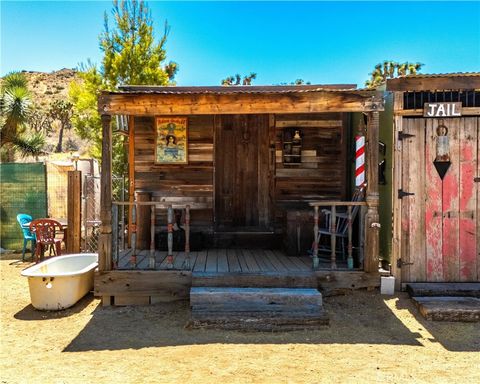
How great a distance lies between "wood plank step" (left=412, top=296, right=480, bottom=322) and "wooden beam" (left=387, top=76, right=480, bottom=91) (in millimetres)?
2929

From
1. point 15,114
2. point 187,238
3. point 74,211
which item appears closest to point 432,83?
point 187,238

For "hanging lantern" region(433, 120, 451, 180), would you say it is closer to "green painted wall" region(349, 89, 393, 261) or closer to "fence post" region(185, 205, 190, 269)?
"green painted wall" region(349, 89, 393, 261)

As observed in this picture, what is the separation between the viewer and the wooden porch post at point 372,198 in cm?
567

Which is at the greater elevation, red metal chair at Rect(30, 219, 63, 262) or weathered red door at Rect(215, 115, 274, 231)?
weathered red door at Rect(215, 115, 274, 231)

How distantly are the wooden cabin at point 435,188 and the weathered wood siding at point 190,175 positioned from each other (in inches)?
127

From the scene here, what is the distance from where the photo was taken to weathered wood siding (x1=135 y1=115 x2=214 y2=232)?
24.8 feet

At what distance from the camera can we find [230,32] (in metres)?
18.1

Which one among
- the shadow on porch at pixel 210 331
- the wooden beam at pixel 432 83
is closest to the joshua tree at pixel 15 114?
the shadow on porch at pixel 210 331

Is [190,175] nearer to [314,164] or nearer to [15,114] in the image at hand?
[314,164]

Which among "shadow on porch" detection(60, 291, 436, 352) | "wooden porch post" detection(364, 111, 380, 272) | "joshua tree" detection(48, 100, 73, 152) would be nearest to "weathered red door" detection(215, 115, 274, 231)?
"wooden porch post" detection(364, 111, 380, 272)

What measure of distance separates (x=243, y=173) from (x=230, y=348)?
12.8 ft

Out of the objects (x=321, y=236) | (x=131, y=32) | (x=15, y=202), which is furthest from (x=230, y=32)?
(x=321, y=236)

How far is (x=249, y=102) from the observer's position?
5.64 m

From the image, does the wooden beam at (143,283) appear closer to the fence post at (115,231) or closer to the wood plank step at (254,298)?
the fence post at (115,231)
